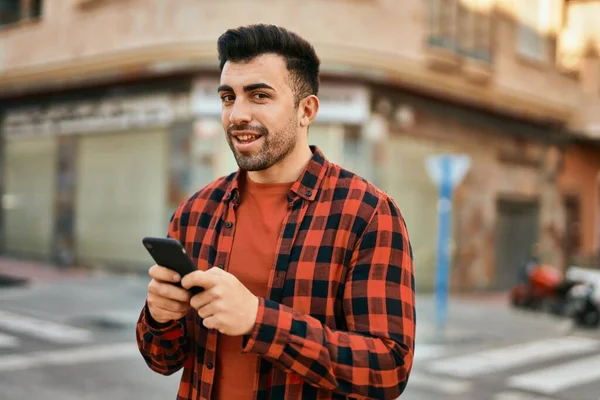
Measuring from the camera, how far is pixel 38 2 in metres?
17.8

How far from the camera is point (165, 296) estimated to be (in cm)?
164

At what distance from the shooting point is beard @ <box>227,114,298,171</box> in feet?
5.99

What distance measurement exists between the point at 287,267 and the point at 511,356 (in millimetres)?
7856

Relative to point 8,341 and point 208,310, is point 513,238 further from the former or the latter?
point 208,310

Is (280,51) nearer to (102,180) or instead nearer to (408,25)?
(408,25)

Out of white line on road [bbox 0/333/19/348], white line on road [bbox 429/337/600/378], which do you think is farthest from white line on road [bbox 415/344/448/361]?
white line on road [bbox 0/333/19/348]

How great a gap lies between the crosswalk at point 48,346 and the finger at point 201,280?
5.95 m

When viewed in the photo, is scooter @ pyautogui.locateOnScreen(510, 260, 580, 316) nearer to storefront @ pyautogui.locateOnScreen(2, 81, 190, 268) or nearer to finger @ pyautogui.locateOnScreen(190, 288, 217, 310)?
storefront @ pyautogui.locateOnScreen(2, 81, 190, 268)

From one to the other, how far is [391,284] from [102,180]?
14.9 m

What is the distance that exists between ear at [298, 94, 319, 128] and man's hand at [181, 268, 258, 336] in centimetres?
58

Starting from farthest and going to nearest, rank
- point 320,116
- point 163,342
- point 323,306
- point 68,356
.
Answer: point 320,116
point 68,356
point 163,342
point 323,306

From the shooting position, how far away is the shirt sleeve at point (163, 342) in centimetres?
184

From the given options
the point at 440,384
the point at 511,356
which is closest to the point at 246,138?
the point at 440,384

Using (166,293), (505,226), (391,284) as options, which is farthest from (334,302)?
(505,226)
